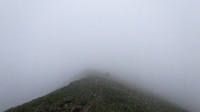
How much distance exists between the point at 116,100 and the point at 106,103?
4716 millimetres

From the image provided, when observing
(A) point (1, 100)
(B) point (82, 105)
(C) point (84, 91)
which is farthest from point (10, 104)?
(B) point (82, 105)

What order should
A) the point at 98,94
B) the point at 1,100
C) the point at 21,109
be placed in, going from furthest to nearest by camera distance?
1. the point at 1,100
2. the point at 98,94
3. the point at 21,109

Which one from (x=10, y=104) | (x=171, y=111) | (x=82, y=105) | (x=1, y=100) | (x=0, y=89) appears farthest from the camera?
(x=0, y=89)

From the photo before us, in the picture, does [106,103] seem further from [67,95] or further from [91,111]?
[67,95]

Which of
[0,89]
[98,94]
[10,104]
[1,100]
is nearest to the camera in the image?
[98,94]

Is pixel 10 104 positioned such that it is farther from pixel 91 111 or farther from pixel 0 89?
pixel 91 111

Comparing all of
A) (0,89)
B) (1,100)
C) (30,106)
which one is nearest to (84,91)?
(30,106)

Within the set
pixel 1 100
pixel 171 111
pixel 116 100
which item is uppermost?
pixel 116 100

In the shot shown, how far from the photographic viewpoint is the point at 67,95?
40469 mm

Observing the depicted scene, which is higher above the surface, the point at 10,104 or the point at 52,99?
the point at 52,99

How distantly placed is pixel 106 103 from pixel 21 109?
21.2 m

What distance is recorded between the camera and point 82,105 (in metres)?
35.4

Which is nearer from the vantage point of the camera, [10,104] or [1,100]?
[10,104]

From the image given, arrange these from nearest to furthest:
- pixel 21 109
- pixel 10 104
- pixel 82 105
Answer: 1. pixel 21 109
2. pixel 82 105
3. pixel 10 104
